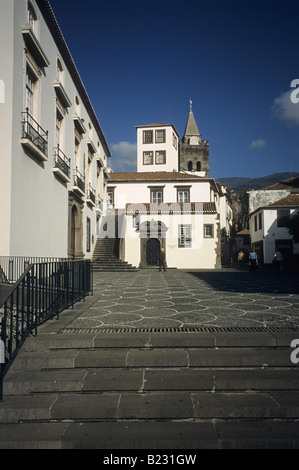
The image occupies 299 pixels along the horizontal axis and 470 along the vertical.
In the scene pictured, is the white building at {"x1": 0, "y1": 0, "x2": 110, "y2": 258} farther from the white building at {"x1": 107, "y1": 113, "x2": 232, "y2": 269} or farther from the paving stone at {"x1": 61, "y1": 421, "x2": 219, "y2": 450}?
the white building at {"x1": 107, "y1": 113, "x2": 232, "y2": 269}

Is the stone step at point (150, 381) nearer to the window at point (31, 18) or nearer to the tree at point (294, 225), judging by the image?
the window at point (31, 18)

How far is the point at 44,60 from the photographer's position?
462 inches

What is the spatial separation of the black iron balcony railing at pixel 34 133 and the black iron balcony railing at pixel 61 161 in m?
1.35

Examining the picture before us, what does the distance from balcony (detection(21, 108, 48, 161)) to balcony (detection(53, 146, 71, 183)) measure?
4.01ft

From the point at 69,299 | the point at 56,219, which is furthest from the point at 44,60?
the point at 69,299

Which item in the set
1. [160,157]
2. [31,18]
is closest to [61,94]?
[31,18]

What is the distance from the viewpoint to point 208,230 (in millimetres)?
28859

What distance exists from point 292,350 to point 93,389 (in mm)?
2777

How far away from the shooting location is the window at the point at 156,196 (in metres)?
33.8

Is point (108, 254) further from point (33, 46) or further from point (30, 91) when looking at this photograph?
point (33, 46)

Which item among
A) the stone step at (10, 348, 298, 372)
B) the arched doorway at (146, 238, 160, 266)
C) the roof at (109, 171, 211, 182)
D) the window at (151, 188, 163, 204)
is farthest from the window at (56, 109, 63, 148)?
the window at (151, 188, 163, 204)

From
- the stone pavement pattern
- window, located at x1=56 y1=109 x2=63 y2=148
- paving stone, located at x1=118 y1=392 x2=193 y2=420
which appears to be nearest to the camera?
the stone pavement pattern

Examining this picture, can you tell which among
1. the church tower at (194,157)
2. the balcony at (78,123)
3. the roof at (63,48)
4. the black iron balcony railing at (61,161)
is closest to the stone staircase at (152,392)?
the black iron balcony railing at (61,161)

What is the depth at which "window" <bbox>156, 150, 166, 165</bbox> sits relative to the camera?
147 ft
